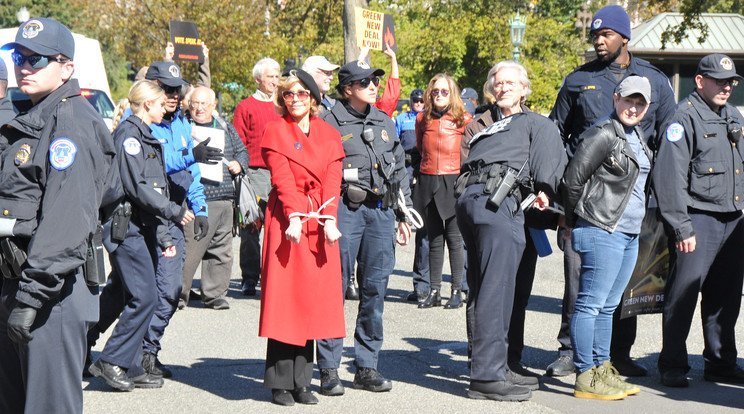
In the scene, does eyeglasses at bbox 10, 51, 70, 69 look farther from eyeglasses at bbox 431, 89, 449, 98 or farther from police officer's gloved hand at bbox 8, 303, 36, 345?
eyeglasses at bbox 431, 89, 449, 98

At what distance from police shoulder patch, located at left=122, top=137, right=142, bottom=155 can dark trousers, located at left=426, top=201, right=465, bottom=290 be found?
396cm

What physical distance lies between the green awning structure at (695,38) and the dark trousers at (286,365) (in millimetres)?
25920

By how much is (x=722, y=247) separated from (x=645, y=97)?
1.33 m

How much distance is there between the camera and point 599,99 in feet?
22.1

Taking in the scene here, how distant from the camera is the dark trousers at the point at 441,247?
9.37 meters

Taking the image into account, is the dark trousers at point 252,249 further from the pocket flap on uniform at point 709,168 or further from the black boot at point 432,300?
the pocket flap on uniform at point 709,168

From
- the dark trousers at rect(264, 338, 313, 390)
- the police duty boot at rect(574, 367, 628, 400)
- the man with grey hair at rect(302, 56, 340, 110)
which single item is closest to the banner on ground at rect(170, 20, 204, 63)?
the man with grey hair at rect(302, 56, 340, 110)

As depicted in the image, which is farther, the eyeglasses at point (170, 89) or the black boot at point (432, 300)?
the black boot at point (432, 300)

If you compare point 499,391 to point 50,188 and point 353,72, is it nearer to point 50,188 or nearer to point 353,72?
point 353,72

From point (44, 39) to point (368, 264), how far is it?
9.38 ft

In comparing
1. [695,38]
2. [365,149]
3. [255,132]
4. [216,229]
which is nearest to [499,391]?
[365,149]

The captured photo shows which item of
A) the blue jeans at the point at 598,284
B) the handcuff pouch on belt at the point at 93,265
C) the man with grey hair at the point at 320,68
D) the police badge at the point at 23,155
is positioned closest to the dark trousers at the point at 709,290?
the blue jeans at the point at 598,284

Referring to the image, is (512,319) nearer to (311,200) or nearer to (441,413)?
(441,413)

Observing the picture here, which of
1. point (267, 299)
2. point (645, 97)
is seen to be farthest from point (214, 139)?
point (645, 97)
